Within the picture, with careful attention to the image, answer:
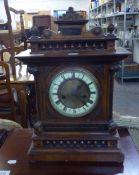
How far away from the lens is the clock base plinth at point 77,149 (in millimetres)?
696

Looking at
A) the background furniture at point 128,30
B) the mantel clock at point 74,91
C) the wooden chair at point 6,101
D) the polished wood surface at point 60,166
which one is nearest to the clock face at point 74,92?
the mantel clock at point 74,91

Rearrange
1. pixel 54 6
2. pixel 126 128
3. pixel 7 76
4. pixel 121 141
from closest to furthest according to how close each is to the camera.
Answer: pixel 121 141 → pixel 126 128 → pixel 7 76 → pixel 54 6

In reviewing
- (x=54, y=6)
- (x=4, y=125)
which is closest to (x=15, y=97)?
(x=4, y=125)

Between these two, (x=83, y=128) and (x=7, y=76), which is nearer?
(x=83, y=128)

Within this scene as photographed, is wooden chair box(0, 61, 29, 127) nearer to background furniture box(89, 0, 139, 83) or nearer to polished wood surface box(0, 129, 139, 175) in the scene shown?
polished wood surface box(0, 129, 139, 175)

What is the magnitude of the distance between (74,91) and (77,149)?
0.15 m

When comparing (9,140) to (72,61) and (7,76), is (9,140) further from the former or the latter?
(7,76)

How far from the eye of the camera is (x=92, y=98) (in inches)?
28.0

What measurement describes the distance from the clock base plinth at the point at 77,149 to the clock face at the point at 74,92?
64mm

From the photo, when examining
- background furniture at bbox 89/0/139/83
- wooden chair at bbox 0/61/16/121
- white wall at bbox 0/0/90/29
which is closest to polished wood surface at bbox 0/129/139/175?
wooden chair at bbox 0/61/16/121

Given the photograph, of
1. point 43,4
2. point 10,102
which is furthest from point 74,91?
point 43,4

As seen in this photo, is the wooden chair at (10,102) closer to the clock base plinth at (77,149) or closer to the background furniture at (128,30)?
the clock base plinth at (77,149)

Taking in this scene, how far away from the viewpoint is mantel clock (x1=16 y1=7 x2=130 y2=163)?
26.9 inches

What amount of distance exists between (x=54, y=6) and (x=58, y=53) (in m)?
7.84
